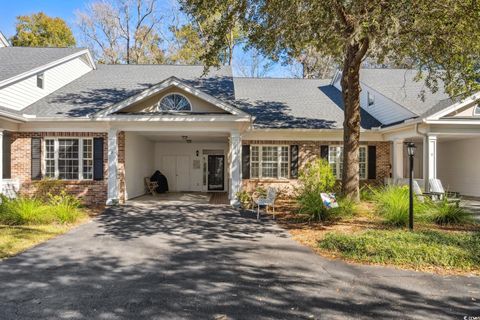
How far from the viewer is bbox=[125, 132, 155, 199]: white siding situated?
14930 millimetres

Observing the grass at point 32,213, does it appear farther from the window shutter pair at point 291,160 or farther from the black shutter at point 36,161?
the window shutter pair at point 291,160

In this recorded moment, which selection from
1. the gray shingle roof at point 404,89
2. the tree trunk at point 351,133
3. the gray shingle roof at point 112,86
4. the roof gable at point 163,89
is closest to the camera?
the tree trunk at point 351,133

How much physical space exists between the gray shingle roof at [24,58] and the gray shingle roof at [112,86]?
4.44 ft

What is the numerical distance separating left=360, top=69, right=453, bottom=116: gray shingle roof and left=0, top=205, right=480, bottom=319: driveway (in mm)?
9634

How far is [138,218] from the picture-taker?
11.1 meters

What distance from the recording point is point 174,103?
1334 centimetres

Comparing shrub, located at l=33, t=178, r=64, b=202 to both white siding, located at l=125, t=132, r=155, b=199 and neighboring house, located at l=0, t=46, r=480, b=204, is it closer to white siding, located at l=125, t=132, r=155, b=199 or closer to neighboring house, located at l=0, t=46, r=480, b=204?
neighboring house, located at l=0, t=46, r=480, b=204

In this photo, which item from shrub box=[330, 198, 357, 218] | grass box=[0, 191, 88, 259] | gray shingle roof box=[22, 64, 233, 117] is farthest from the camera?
gray shingle roof box=[22, 64, 233, 117]

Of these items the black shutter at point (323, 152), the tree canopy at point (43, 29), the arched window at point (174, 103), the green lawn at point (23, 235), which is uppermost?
the tree canopy at point (43, 29)

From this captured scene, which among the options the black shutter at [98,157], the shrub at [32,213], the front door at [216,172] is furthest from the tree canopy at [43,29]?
the shrub at [32,213]

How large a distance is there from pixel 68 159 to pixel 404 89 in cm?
1499

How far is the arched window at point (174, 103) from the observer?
1331 centimetres

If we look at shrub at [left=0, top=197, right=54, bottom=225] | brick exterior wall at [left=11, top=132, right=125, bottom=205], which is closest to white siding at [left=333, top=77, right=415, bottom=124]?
brick exterior wall at [left=11, top=132, right=125, bottom=205]

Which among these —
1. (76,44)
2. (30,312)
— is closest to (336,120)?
(30,312)
